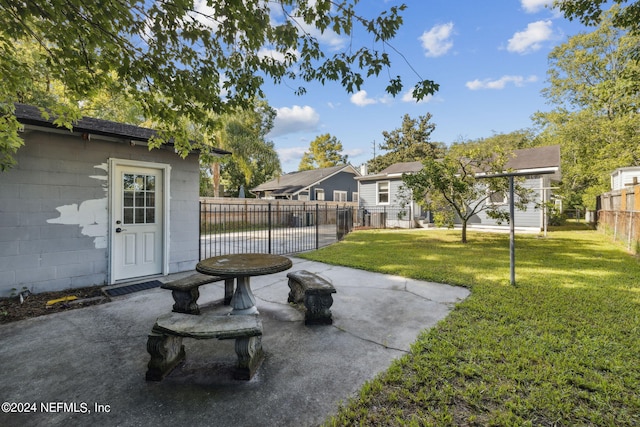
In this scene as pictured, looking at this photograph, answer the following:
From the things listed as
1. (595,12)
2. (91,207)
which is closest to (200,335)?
(91,207)

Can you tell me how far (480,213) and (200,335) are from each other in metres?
16.1

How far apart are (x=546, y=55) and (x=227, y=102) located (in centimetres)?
2651

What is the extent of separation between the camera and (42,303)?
13.1ft

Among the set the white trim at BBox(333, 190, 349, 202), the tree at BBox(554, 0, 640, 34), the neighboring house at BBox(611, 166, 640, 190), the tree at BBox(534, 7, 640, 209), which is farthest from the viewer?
the white trim at BBox(333, 190, 349, 202)

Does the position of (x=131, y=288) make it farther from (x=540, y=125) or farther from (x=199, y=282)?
(x=540, y=125)

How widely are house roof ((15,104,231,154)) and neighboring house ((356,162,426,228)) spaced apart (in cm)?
1295

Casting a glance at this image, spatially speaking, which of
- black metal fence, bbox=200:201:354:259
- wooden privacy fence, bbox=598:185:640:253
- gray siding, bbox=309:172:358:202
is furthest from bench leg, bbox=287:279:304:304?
gray siding, bbox=309:172:358:202

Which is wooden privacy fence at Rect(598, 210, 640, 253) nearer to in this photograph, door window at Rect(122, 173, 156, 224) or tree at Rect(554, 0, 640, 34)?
tree at Rect(554, 0, 640, 34)

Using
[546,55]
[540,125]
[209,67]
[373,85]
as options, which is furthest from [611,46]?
[209,67]

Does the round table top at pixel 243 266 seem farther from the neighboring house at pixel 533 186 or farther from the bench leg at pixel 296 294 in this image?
the neighboring house at pixel 533 186

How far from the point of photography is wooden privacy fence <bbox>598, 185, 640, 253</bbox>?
7199 millimetres

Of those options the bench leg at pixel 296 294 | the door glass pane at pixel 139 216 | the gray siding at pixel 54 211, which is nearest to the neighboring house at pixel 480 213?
the bench leg at pixel 296 294

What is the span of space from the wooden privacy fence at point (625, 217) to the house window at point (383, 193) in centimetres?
1011

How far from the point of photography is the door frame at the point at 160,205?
4879 mm
